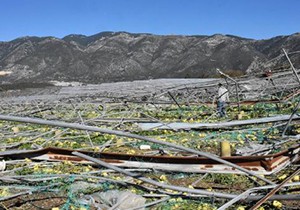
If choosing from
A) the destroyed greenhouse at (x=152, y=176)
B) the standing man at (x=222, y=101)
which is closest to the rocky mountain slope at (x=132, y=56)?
the standing man at (x=222, y=101)

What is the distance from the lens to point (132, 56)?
69750 mm

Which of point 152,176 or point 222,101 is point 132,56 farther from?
point 152,176

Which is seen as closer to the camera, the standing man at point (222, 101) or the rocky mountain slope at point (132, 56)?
the standing man at point (222, 101)

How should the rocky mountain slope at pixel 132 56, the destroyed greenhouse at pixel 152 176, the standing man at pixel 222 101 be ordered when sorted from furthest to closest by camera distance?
the rocky mountain slope at pixel 132 56
the standing man at pixel 222 101
the destroyed greenhouse at pixel 152 176

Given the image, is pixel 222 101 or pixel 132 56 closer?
pixel 222 101

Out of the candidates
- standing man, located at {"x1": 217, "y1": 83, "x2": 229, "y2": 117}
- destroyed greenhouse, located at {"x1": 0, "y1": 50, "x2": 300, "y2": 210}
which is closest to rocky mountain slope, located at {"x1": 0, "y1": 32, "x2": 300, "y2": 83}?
standing man, located at {"x1": 217, "y1": 83, "x2": 229, "y2": 117}

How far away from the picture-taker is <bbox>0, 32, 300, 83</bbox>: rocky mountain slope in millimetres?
60375

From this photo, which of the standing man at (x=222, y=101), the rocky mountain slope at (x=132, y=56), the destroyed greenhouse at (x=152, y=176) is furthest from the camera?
the rocky mountain slope at (x=132, y=56)

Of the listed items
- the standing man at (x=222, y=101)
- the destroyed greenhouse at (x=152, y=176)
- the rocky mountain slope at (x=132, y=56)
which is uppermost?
the rocky mountain slope at (x=132, y=56)

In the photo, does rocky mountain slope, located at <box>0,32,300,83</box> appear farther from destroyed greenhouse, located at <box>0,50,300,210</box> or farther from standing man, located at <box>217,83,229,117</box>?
destroyed greenhouse, located at <box>0,50,300,210</box>

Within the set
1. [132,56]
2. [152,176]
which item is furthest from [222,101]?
[132,56]

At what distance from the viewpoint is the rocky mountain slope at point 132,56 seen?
60.4 m

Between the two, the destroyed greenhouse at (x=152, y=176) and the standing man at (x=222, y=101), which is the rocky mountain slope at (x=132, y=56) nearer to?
the standing man at (x=222, y=101)

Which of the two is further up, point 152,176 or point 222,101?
point 222,101
